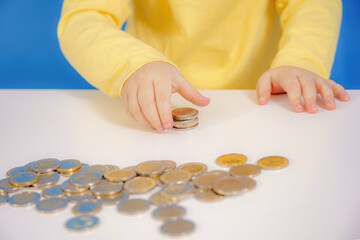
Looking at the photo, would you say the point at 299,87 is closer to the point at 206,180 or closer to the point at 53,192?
the point at 206,180

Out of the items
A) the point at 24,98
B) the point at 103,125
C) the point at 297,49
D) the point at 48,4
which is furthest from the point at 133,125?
the point at 48,4

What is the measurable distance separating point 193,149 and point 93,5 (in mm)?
464

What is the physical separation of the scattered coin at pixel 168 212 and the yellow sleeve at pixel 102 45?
0.34 m

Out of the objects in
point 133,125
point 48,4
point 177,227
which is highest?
point 48,4

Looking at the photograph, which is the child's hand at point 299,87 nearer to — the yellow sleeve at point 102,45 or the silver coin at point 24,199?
the yellow sleeve at point 102,45

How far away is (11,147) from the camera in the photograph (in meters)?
0.62

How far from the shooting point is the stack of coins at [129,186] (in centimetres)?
42

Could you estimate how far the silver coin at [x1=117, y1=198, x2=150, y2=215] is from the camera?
42 centimetres

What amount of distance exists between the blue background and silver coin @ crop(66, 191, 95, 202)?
1.48 m

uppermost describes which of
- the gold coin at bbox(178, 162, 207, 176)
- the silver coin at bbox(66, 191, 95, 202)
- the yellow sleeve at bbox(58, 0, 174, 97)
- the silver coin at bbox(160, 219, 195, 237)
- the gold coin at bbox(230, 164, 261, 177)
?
the yellow sleeve at bbox(58, 0, 174, 97)

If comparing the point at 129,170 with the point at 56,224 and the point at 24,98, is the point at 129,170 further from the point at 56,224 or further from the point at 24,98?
the point at 24,98

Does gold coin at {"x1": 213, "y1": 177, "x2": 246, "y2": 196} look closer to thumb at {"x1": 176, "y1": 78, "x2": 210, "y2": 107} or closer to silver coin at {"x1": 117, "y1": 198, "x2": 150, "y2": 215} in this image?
silver coin at {"x1": 117, "y1": 198, "x2": 150, "y2": 215}

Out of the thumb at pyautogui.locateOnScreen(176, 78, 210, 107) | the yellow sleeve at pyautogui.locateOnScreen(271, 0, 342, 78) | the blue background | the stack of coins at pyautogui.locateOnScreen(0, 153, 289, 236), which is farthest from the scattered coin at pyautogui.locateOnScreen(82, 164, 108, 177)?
the blue background

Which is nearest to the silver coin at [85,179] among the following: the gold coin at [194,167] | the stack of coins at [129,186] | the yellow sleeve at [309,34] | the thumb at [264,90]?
the stack of coins at [129,186]
